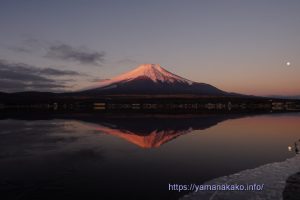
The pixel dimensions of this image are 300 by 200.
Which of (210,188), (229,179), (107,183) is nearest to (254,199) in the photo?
(210,188)

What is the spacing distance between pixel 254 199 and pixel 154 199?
347 centimetres

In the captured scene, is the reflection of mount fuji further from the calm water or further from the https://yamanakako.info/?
the https://yamanakako.info/

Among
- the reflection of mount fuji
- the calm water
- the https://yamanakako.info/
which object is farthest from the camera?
the reflection of mount fuji

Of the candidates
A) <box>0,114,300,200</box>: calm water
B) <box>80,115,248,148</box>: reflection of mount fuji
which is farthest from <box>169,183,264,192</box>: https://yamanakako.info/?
<box>80,115,248,148</box>: reflection of mount fuji

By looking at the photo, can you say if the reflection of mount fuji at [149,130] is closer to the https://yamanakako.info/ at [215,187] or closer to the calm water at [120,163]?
the calm water at [120,163]

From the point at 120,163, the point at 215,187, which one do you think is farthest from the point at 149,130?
the point at 215,187

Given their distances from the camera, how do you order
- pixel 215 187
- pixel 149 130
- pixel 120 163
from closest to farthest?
pixel 215 187 → pixel 120 163 → pixel 149 130

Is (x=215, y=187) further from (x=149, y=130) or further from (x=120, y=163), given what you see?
(x=149, y=130)

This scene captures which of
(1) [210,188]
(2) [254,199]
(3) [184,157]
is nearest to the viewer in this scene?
(2) [254,199]

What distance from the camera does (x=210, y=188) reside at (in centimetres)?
1287

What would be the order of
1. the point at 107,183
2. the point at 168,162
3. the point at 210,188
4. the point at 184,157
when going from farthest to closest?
the point at 184,157 → the point at 168,162 → the point at 107,183 → the point at 210,188

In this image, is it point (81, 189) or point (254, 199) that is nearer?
point (254, 199)

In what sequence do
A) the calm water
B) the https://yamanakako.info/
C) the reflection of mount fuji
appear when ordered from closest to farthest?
the https://yamanakako.info/, the calm water, the reflection of mount fuji

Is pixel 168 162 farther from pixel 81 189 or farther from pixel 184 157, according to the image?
pixel 81 189
